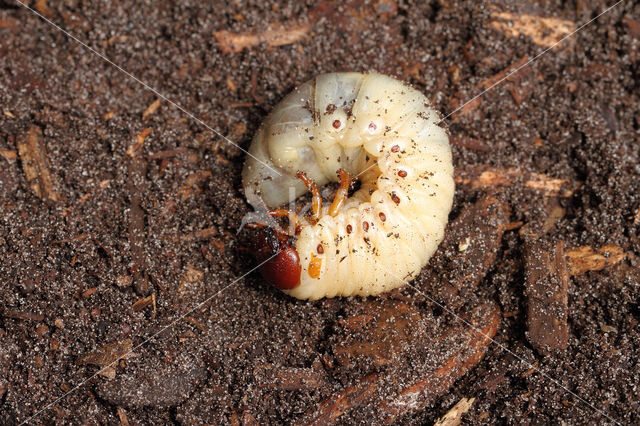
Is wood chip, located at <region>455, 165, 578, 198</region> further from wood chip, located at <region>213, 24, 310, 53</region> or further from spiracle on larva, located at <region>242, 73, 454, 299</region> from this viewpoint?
wood chip, located at <region>213, 24, 310, 53</region>

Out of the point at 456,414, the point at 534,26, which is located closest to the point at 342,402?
the point at 456,414

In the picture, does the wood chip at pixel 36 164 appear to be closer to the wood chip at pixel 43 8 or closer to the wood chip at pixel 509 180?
the wood chip at pixel 43 8

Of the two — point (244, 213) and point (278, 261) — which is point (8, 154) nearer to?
point (244, 213)

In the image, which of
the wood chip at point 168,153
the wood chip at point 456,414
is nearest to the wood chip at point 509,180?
the wood chip at point 456,414

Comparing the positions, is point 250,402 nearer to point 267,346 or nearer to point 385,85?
point 267,346

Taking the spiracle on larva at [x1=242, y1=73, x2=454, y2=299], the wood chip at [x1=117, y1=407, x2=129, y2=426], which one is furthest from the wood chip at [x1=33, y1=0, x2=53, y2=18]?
the wood chip at [x1=117, y1=407, x2=129, y2=426]

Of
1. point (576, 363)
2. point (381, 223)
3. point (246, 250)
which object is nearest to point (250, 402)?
point (246, 250)
